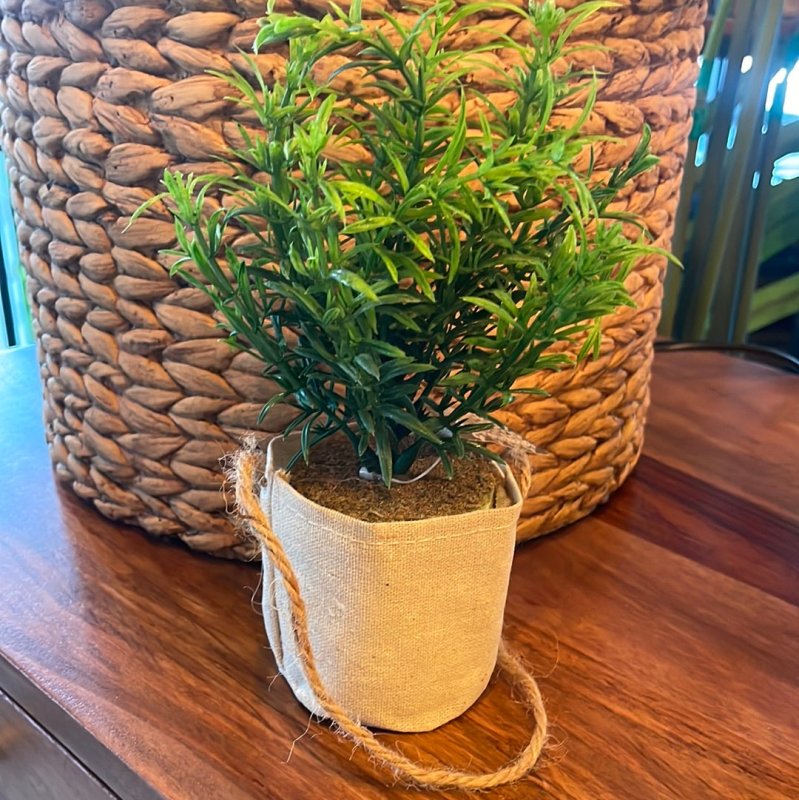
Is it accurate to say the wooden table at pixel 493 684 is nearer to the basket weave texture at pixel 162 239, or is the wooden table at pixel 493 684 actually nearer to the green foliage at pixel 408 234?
the basket weave texture at pixel 162 239

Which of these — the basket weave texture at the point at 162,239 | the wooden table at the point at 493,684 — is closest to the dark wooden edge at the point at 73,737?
the wooden table at the point at 493,684

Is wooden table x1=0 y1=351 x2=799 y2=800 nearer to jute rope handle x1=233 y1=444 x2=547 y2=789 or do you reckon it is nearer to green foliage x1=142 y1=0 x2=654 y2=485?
jute rope handle x1=233 y1=444 x2=547 y2=789

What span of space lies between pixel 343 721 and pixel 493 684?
97mm

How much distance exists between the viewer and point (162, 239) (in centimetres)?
44

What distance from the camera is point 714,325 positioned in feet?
3.34

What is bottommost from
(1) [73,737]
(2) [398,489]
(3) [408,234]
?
(1) [73,737]

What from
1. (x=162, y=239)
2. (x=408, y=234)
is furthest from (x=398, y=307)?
(x=162, y=239)

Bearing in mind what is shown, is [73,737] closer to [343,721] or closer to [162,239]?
[343,721]

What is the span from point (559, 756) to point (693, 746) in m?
0.07

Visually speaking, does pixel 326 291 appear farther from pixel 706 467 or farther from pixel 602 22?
pixel 706 467

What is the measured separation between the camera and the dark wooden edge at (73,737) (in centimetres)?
39

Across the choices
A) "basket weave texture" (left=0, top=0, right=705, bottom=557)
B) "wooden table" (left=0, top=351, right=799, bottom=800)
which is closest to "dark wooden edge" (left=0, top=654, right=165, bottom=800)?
"wooden table" (left=0, top=351, right=799, bottom=800)

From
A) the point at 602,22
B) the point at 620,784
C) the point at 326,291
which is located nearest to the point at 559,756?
the point at 620,784

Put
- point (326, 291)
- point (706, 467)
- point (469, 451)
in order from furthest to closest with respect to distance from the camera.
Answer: point (706, 467)
point (469, 451)
point (326, 291)
